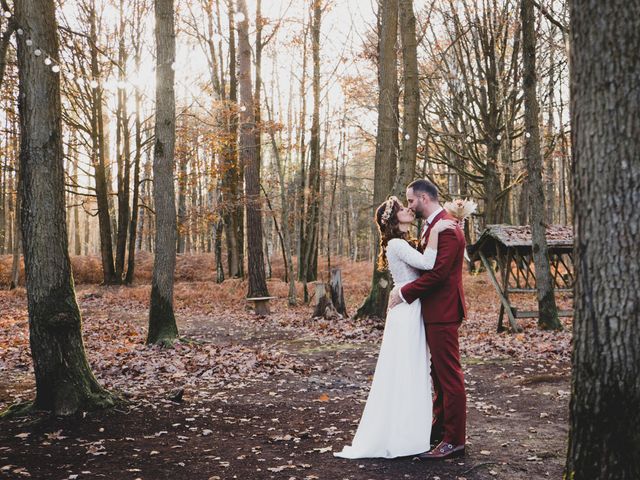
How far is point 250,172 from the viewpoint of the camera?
719 inches

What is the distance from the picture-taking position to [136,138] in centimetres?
2489

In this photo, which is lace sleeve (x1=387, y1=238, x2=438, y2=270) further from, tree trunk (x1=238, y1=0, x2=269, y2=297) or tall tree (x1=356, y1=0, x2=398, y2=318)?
tree trunk (x1=238, y1=0, x2=269, y2=297)

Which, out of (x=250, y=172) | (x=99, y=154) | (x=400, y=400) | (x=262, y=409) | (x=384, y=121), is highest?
(x=99, y=154)

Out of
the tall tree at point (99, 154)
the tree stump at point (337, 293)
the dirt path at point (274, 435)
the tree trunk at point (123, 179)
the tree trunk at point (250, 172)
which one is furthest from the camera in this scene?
the tree trunk at point (123, 179)

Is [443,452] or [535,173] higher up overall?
[535,173]

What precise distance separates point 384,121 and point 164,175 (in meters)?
5.97

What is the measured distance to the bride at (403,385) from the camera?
4.99 meters

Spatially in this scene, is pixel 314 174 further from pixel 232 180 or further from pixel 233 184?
pixel 233 184

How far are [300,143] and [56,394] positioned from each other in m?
22.0

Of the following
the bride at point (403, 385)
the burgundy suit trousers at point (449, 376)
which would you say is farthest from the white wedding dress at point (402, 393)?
the burgundy suit trousers at point (449, 376)

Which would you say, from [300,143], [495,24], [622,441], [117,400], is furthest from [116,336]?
[495,24]

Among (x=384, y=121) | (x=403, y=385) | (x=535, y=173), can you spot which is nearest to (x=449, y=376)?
(x=403, y=385)

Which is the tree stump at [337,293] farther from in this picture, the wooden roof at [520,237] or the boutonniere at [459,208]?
the boutonniere at [459,208]

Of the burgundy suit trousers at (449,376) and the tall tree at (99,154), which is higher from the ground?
the tall tree at (99,154)
